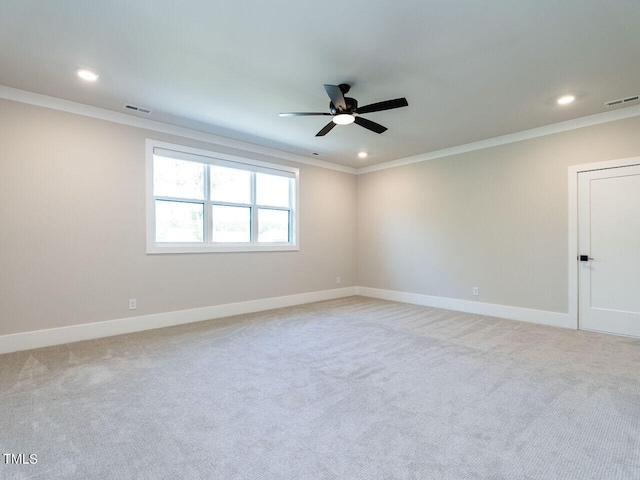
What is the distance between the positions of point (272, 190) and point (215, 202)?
3.72ft

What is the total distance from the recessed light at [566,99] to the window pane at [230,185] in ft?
14.2

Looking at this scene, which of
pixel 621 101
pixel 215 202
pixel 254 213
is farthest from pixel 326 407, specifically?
pixel 621 101

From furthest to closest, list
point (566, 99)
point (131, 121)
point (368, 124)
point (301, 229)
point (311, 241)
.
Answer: point (311, 241)
point (301, 229)
point (131, 121)
point (566, 99)
point (368, 124)

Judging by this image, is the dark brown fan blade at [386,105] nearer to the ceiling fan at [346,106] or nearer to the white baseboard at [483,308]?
the ceiling fan at [346,106]

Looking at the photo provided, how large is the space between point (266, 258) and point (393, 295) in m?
2.60

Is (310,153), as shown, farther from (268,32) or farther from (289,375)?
(289,375)

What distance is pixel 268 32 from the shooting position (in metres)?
2.45

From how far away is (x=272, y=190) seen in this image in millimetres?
5730

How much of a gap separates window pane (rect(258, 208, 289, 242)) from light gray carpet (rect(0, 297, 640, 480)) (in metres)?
2.15

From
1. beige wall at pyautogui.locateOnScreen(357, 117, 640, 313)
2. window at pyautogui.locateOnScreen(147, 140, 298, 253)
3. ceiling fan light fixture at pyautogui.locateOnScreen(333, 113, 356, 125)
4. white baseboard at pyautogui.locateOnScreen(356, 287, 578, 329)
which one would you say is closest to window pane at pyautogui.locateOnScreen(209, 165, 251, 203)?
window at pyautogui.locateOnScreen(147, 140, 298, 253)

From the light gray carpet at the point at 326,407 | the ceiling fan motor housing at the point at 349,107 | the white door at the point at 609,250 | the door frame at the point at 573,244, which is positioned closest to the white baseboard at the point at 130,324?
the light gray carpet at the point at 326,407

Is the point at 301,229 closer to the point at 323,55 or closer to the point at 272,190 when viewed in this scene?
the point at 272,190

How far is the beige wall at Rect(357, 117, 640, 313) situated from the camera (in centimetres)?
435

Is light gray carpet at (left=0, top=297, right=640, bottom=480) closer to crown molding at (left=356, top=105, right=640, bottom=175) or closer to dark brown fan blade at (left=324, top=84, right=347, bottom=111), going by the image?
dark brown fan blade at (left=324, top=84, right=347, bottom=111)
